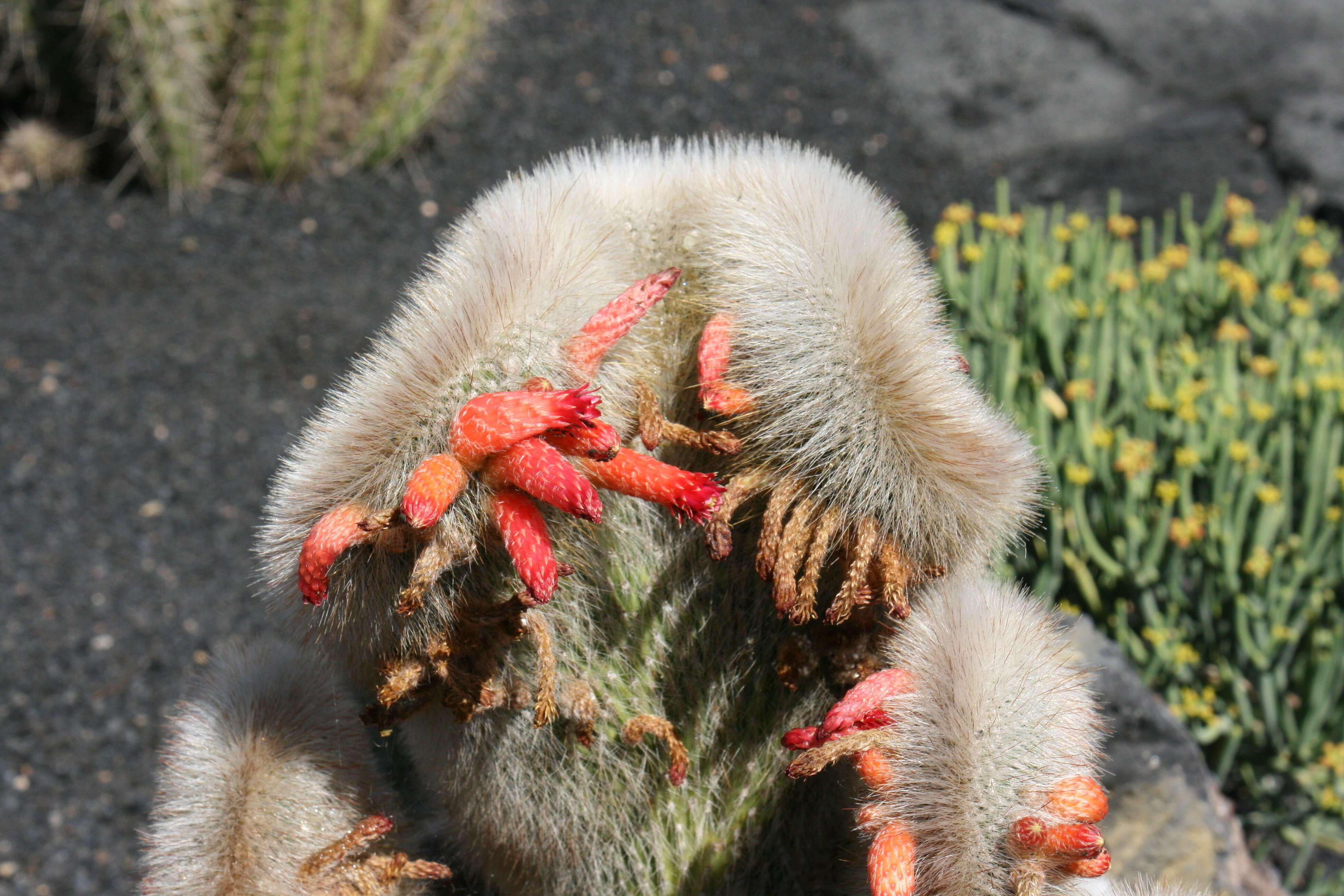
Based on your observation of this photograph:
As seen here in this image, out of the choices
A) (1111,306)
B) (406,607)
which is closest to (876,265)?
(406,607)

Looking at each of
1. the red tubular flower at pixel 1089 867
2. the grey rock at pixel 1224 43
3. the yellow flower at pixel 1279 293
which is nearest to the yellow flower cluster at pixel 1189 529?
the yellow flower at pixel 1279 293

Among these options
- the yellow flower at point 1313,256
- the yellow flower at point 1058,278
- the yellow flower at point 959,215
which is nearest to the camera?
the yellow flower at point 1058,278

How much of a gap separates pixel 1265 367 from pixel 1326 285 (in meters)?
0.66

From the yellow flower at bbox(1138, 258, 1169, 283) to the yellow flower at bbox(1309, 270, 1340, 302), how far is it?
17.8 inches

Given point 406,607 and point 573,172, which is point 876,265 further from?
→ point 406,607

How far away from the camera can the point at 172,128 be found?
3336mm

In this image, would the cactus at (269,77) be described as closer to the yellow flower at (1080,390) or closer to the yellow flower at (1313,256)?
the yellow flower at (1080,390)

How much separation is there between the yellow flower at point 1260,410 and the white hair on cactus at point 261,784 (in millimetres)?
1987

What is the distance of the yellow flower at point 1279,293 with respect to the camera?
2.74 meters

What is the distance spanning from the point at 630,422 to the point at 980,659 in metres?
0.33

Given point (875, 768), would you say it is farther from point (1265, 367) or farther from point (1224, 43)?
point (1224, 43)

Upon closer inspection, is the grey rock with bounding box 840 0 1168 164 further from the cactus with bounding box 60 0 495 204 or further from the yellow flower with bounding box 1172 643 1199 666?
the yellow flower with bounding box 1172 643 1199 666

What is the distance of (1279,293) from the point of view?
2.75m

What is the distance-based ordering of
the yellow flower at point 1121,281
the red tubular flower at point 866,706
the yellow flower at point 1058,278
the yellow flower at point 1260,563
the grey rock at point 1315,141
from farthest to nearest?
1. the grey rock at point 1315,141
2. the yellow flower at point 1121,281
3. the yellow flower at point 1058,278
4. the yellow flower at point 1260,563
5. the red tubular flower at point 866,706
